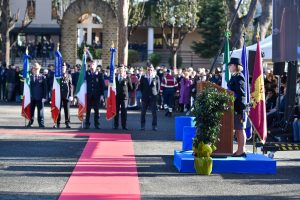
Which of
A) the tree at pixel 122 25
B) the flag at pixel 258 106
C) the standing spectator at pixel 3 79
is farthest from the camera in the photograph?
the tree at pixel 122 25

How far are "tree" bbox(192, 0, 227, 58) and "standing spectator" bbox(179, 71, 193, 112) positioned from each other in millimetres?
29821

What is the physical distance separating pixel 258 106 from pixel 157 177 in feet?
10.4

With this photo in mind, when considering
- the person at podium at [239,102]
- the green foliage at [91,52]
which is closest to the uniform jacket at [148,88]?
the person at podium at [239,102]

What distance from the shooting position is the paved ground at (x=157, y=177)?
1045 cm

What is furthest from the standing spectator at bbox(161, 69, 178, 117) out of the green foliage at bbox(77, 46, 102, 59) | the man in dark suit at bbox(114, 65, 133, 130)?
the green foliage at bbox(77, 46, 102, 59)

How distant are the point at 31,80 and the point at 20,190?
1073cm

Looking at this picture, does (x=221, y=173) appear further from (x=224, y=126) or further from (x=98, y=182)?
(x=98, y=182)

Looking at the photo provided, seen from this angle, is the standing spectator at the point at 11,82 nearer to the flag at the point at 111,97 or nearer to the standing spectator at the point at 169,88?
the standing spectator at the point at 169,88

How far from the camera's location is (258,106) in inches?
551

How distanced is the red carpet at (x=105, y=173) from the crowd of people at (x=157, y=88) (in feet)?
9.95

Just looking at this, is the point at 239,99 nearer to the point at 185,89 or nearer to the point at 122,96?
the point at 122,96

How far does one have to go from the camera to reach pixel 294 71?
52.7 ft

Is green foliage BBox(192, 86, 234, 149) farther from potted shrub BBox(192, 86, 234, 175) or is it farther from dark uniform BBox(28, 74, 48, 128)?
dark uniform BBox(28, 74, 48, 128)

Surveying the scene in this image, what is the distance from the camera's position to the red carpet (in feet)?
33.7
